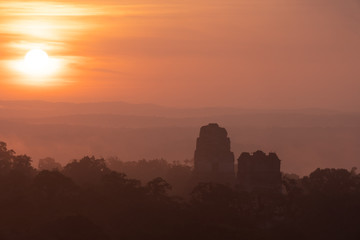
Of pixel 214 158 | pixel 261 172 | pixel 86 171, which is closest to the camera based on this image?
pixel 261 172

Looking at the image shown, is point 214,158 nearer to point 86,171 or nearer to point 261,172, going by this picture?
point 261,172

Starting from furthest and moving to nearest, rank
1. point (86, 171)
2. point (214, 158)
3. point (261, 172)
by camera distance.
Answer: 1. point (214, 158)
2. point (86, 171)
3. point (261, 172)

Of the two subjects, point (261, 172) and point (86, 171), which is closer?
point (261, 172)

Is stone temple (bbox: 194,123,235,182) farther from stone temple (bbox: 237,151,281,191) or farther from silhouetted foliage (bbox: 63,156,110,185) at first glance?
silhouetted foliage (bbox: 63,156,110,185)

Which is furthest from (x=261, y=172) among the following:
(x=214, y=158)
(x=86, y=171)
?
(x=86, y=171)

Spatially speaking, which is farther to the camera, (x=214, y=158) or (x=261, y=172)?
(x=214, y=158)

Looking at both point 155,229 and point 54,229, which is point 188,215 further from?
point 54,229

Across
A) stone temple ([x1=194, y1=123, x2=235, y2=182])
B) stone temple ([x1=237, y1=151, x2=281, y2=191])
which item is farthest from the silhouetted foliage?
stone temple ([x1=237, y1=151, x2=281, y2=191])

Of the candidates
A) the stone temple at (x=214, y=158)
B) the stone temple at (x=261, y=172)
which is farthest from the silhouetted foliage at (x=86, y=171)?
the stone temple at (x=261, y=172)

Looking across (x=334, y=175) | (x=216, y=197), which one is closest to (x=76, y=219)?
(x=216, y=197)

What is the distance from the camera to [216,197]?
118188 mm

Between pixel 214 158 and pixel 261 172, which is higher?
pixel 214 158

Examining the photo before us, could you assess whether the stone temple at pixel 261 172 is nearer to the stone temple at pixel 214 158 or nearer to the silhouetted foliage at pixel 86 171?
the stone temple at pixel 214 158

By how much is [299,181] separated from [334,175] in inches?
292
